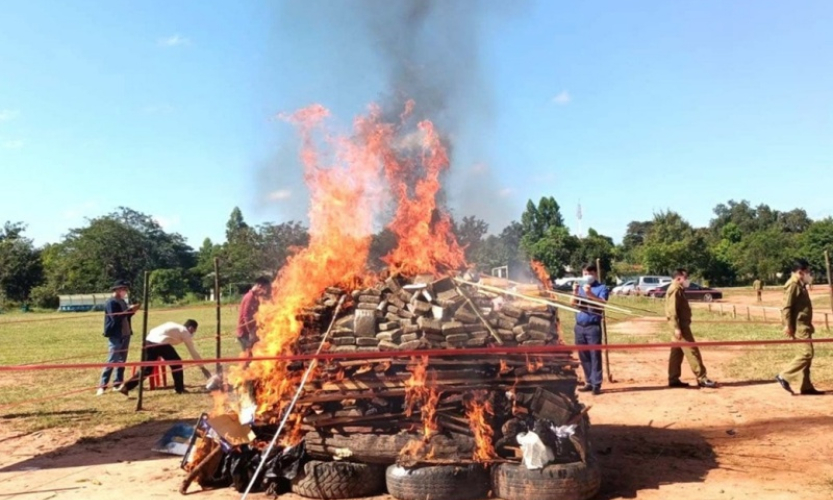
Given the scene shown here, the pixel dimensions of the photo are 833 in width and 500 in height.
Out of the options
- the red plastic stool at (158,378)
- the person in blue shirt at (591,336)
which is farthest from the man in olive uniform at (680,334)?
the red plastic stool at (158,378)

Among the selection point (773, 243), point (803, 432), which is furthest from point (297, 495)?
point (773, 243)

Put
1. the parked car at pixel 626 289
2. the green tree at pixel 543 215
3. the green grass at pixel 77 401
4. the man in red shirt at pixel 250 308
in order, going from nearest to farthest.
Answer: the green grass at pixel 77 401 → the man in red shirt at pixel 250 308 → the parked car at pixel 626 289 → the green tree at pixel 543 215

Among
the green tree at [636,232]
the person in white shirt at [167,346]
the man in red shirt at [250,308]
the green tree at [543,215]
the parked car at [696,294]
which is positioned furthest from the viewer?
the green tree at [636,232]

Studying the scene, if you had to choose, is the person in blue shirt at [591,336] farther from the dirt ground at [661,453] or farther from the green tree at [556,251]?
the green tree at [556,251]

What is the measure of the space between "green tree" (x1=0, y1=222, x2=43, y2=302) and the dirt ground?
235ft

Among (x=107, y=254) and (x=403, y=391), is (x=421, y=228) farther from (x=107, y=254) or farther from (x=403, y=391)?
(x=107, y=254)

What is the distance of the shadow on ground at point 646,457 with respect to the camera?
229 inches

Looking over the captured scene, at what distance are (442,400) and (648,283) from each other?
120 ft

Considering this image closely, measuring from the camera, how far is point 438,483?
5.29 metres

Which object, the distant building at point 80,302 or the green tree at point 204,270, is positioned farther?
the green tree at point 204,270

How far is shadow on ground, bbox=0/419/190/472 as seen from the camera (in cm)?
707

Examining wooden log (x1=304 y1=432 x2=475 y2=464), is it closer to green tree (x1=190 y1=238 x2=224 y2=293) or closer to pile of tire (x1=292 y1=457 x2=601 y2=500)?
pile of tire (x1=292 y1=457 x2=601 y2=500)

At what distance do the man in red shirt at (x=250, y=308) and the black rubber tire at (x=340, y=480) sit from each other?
4.88 meters

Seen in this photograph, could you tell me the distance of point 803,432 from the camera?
24.4ft
